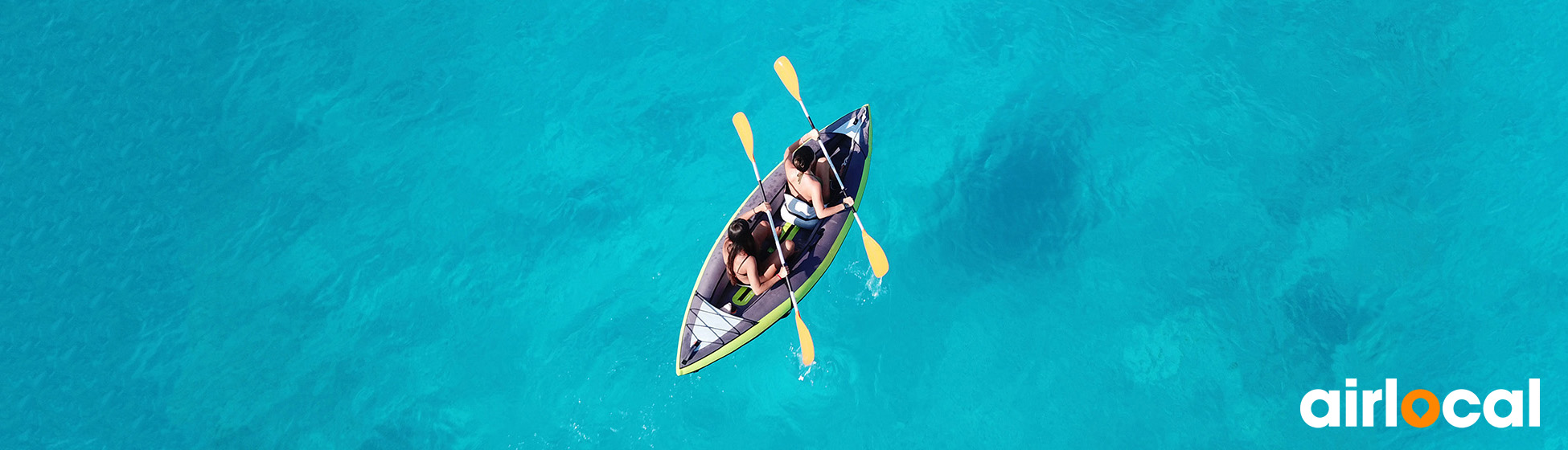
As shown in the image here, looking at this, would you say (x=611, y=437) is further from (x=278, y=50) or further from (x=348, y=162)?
(x=278, y=50)

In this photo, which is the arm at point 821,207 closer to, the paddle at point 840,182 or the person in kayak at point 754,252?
the paddle at point 840,182

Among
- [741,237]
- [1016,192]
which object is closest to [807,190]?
[741,237]

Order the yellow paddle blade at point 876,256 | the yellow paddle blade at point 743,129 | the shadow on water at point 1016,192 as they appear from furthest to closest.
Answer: the shadow on water at point 1016,192 → the yellow paddle blade at point 743,129 → the yellow paddle blade at point 876,256

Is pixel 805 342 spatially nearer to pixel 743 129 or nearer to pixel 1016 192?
pixel 743 129

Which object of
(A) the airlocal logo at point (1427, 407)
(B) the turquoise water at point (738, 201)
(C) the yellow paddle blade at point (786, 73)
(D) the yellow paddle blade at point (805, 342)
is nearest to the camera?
(D) the yellow paddle blade at point (805, 342)

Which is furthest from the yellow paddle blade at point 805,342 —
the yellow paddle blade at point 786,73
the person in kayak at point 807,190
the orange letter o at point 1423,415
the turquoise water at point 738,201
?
the orange letter o at point 1423,415

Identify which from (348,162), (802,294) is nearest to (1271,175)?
(802,294)

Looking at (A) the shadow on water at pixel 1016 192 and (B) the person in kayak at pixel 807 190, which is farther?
(A) the shadow on water at pixel 1016 192
